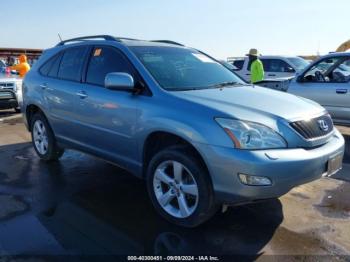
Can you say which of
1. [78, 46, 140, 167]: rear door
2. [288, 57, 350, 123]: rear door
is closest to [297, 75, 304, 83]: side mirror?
[288, 57, 350, 123]: rear door

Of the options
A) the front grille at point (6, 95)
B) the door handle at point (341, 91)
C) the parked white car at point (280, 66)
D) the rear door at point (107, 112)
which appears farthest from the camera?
the parked white car at point (280, 66)

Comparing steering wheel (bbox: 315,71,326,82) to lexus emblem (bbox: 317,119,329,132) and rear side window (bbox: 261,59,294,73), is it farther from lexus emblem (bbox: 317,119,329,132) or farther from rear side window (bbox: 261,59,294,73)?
rear side window (bbox: 261,59,294,73)

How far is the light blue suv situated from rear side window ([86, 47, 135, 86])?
0.01 meters

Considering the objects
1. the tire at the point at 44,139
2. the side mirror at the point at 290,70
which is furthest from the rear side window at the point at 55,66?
the side mirror at the point at 290,70

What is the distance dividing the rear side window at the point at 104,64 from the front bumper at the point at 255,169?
153cm

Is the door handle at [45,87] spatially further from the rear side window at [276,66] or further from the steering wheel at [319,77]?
the rear side window at [276,66]

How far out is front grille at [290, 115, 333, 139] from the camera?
3559 millimetres

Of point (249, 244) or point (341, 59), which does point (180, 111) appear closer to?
point (249, 244)

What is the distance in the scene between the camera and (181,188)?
375cm

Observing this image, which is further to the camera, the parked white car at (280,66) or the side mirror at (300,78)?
the parked white car at (280,66)

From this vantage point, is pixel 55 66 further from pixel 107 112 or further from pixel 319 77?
pixel 319 77

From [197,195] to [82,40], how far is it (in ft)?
9.85

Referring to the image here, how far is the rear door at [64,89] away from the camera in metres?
5.05

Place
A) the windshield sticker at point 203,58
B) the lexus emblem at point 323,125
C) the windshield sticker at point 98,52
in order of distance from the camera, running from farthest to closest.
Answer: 1. the windshield sticker at point 203,58
2. the windshield sticker at point 98,52
3. the lexus emblem at point 323,125
